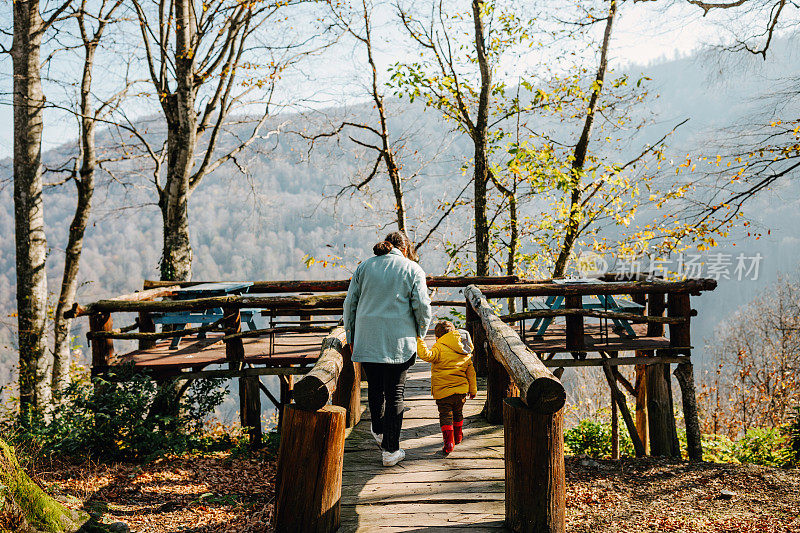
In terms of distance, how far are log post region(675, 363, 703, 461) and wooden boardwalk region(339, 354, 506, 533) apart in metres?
4.62

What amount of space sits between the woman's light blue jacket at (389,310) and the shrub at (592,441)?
380 inches

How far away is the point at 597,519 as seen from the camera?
636 cm

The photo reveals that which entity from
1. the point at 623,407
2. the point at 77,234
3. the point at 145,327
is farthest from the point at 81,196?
the point at 623,407

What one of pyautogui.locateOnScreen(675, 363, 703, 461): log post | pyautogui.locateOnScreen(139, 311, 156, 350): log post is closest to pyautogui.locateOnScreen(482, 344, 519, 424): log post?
pyautogui.locateOnScreen(675, 363, 703, 461): log post

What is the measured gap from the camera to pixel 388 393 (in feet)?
15.5

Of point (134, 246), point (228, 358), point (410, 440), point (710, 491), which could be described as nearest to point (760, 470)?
point (710, 491)

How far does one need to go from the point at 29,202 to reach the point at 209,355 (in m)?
5.59

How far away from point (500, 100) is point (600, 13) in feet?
12.0

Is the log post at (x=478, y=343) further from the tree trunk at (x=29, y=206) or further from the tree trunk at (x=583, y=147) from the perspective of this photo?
the tree trunk at (x=583, y=147)

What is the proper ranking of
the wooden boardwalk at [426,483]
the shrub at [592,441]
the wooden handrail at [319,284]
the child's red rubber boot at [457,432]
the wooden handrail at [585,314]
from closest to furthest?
1. the wooden boardwalk at [426,483]
2. the child's red rubber boot at [457,432]
3. the wooden handrail at [585,314]
4. the wooden handrail at [319,284]
5. the shrub at [592,441]

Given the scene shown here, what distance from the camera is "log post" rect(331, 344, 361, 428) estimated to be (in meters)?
5.54

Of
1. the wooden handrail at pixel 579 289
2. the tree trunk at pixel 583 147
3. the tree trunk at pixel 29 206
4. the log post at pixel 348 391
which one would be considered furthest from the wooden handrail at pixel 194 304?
the tree trunk at pixel 583 147

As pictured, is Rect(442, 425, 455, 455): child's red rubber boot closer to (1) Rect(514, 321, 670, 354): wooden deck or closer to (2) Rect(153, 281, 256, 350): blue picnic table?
(1) Rect(514, 321, 670, 354): wooden deck

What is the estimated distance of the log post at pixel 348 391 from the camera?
18.2ft
